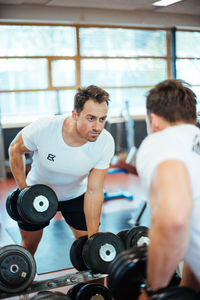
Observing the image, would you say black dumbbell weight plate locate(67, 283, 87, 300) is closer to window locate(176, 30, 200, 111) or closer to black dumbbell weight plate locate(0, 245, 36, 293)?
black dumbbell weight plate locate(0, 245, 36, 293)

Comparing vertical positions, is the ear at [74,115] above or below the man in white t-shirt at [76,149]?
above

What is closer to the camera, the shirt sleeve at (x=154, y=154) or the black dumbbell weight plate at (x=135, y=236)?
the shirt sleeve at (x=154, y=154)

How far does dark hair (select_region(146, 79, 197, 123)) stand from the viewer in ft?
4.38

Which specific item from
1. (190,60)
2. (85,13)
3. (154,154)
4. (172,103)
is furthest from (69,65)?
(154,154)

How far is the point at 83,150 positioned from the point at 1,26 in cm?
528

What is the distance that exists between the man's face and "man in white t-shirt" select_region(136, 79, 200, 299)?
0.74 m

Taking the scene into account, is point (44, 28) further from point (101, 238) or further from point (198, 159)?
point (198, 159)

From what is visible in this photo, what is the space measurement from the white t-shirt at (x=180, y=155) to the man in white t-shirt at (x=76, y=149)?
0.87 metres

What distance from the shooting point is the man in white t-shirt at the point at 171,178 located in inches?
44.2

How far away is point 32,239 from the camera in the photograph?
256cm

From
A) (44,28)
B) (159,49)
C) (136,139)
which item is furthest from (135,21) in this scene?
(136,139)

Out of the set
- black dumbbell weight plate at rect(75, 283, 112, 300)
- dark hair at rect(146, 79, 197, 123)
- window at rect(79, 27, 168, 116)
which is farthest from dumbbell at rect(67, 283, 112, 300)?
window at rect(79, 27, 168, 116)

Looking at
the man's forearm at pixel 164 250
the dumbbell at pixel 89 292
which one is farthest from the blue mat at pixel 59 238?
the man's forearm at pixel 164 250

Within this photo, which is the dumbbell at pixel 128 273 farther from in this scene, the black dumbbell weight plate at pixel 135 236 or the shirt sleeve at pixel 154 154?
the black dumbbell weight plate at pixel 135 236
